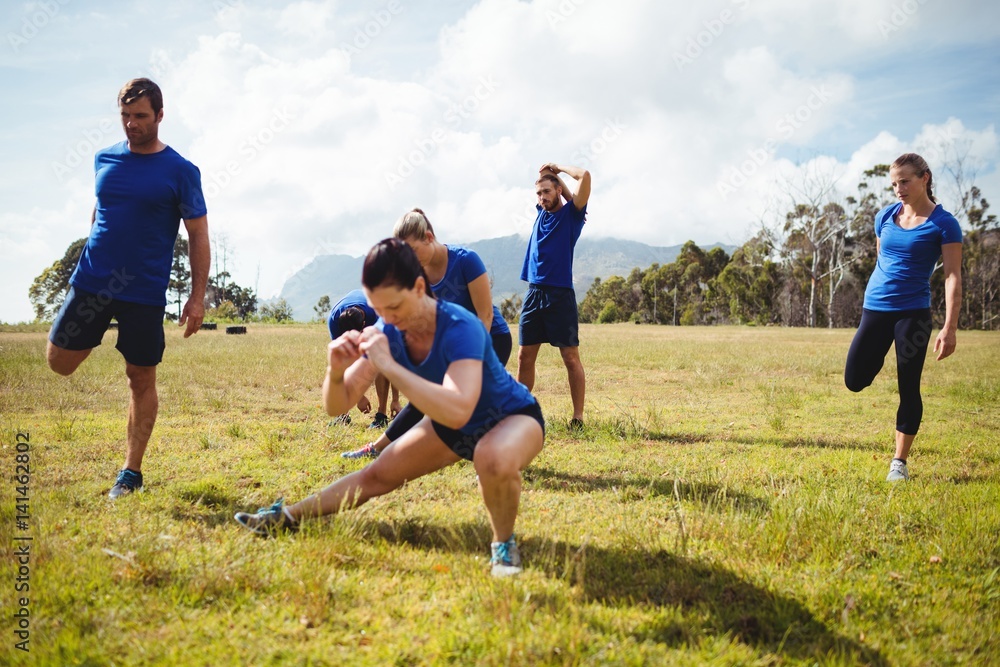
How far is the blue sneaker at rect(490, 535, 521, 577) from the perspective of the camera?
9.83 ft

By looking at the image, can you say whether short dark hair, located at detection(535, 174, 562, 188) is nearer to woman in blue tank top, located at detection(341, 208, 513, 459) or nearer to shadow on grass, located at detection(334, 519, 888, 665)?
woman in blue tank top, located at detection(341, 208, 513, 459)

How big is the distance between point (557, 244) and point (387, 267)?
3.69 meters

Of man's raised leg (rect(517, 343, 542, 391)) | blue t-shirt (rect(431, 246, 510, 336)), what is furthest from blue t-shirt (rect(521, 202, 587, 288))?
blue t-shirt (rect(431, 246, 510, 336))

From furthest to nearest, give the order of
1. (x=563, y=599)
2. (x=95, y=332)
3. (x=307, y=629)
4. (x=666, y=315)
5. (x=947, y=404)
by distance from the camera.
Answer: (x=666, y=315) → (x=947, y=404) → (x=95, y=332) → (x=563, y=599) → (x=307, y=629)

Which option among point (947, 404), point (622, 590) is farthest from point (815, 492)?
point (947, 404)

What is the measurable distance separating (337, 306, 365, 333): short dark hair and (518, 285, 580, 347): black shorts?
4.91ft

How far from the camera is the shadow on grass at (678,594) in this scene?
2500 mm

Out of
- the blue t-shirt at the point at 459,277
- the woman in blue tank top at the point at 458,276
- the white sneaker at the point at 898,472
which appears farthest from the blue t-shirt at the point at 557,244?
the white sneaker at the point at 898,472

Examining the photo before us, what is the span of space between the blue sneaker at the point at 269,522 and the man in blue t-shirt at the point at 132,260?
47.8 inches

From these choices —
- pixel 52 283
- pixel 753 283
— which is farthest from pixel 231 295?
pixel 753 283

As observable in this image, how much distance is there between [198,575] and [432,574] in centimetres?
102

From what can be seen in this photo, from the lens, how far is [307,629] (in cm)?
252

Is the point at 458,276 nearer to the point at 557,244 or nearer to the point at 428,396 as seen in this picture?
the point at 557,244

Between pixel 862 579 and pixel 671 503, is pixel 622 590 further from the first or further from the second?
pixel 671 503
